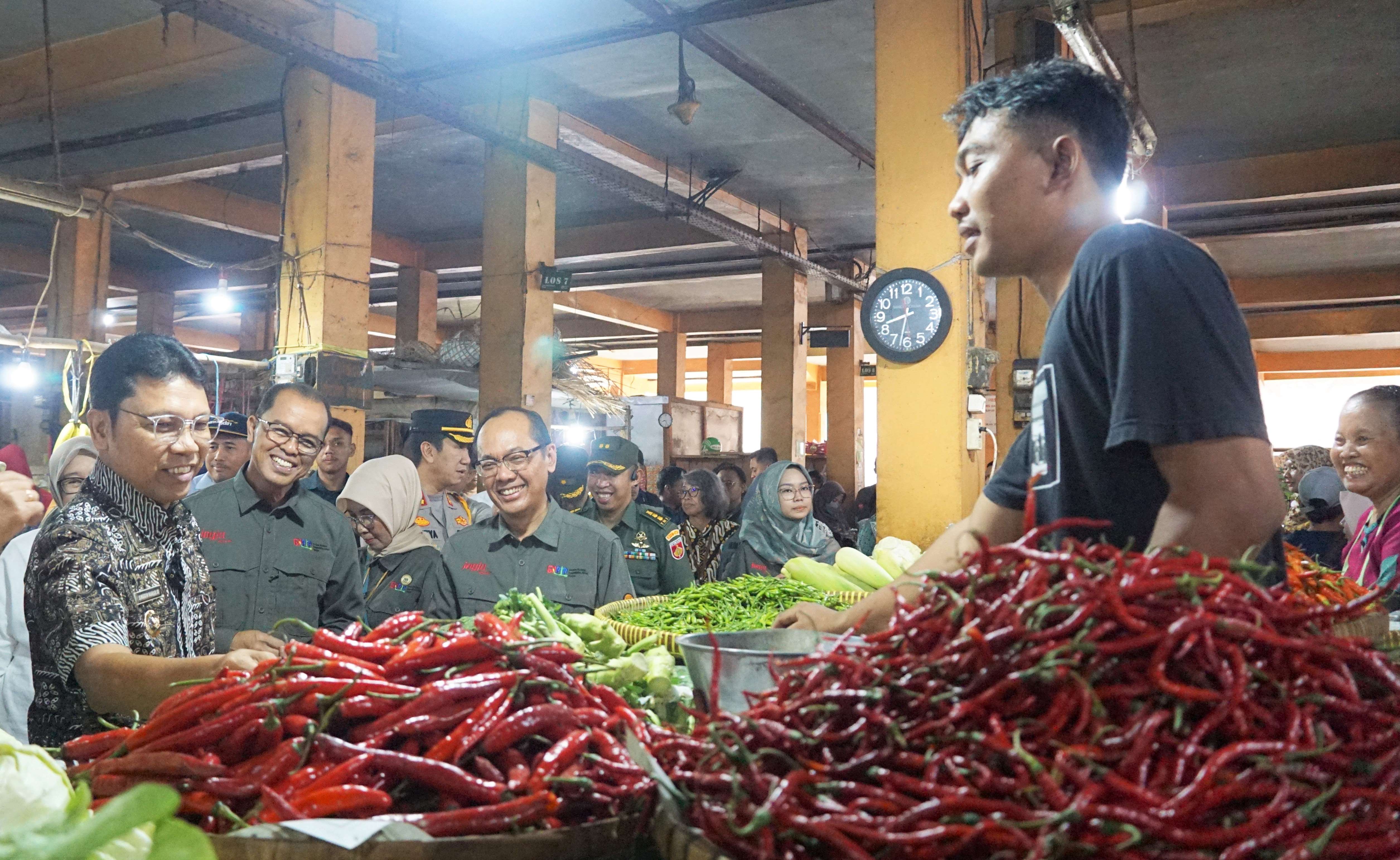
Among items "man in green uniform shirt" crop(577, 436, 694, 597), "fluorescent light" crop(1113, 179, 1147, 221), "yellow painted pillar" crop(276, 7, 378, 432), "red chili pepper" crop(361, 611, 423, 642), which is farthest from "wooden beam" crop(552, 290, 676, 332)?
"red chili pepper" crop(361, 611, 423, 642)

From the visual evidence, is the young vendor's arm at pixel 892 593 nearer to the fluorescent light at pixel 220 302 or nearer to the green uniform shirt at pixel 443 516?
the green uniform shirt at pixel 443 516

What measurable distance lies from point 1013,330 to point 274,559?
6.03 meters

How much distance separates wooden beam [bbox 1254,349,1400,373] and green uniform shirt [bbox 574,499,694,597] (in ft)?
59.6

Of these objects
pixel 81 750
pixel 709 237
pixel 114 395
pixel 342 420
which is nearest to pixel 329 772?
pixel 81 750

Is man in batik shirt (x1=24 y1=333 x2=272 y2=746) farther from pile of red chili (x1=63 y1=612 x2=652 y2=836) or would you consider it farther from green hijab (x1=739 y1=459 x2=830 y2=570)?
green hijab (x1=739 y1=459 x2=830 y2=570)

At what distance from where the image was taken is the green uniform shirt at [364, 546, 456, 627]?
14.1 ft

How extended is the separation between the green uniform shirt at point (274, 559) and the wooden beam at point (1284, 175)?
29.8ft

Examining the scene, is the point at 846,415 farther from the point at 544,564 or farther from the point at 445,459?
the point at 544,564

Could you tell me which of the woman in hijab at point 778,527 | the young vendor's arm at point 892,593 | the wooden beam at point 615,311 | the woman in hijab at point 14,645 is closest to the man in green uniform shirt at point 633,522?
the woman in hijab at point 778,527

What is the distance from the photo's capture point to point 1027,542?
1.27 m

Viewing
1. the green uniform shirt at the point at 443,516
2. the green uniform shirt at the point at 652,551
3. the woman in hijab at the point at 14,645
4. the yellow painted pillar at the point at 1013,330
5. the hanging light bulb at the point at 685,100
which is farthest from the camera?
the yellow painted pillar at the point at 1013,330

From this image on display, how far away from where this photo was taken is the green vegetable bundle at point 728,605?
3.32 metres

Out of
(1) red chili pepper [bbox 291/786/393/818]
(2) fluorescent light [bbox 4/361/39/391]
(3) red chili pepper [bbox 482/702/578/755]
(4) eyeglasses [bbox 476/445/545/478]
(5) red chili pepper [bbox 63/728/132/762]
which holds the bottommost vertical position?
(5) red chili pepper [bbox 63/728/132/762]

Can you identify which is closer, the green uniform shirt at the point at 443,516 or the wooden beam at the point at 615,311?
the green uniform shirt at the point at 443,516
